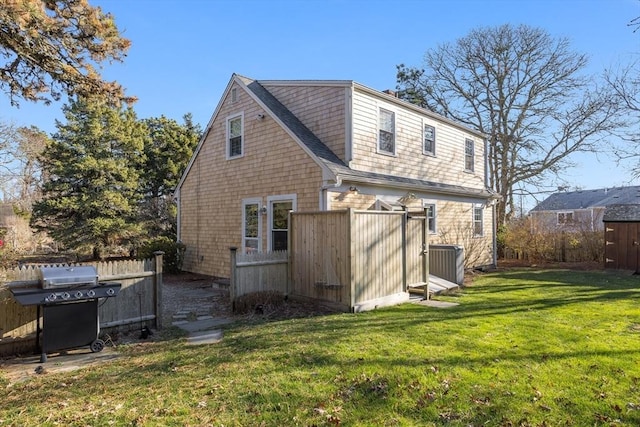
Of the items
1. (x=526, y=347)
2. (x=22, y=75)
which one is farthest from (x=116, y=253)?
(x=526, y=347)

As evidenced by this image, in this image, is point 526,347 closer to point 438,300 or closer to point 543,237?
point 438,300

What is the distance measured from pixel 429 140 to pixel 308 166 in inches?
235

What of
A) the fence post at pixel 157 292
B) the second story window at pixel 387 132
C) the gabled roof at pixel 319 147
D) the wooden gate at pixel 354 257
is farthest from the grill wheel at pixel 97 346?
the second story window at pixel 387 132

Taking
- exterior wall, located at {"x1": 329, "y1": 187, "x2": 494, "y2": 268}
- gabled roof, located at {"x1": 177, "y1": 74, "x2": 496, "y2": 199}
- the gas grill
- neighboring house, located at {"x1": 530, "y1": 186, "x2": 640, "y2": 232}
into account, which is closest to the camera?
the gas grill

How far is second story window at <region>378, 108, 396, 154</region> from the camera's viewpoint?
39.6 ft

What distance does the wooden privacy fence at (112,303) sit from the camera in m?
4.98

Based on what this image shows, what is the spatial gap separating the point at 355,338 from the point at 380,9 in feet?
37.6

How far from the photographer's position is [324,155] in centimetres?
1057

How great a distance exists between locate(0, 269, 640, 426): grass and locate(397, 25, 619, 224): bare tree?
2020 centimetres

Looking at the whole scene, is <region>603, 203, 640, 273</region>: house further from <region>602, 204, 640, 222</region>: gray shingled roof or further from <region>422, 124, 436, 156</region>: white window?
<region>422, 124, 436, 156</region>: white window

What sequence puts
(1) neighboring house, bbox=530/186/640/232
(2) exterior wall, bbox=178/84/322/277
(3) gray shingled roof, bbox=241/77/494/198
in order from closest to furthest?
1. (3) gray shingled roof, bbox=241/77/494/198
2. (2) exterior wall, bbox=178/84/322/277
3. (1) neighboring house, bbox=530/186/640/232

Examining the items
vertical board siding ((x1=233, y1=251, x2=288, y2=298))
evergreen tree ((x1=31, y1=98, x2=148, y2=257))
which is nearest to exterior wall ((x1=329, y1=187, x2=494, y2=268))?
vertical board siding ((x1=233, y1=251, x2=288, y2=298))

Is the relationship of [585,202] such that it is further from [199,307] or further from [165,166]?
[199,307]

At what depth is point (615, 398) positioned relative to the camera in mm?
3836
